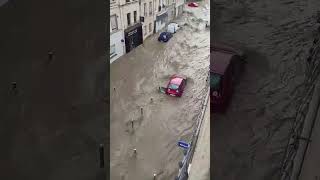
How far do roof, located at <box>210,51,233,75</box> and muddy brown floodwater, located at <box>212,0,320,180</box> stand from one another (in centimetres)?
7

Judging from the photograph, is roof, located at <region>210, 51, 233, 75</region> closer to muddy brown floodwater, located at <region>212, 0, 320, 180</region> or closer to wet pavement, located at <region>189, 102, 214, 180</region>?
muddy brown floodwater, located at <region>212, 0, 320, 180</region>

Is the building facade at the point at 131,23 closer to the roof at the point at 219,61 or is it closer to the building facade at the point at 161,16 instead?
the building facade at the point at 161,16

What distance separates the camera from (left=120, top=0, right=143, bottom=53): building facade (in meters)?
4.09

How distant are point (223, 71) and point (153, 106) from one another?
6.67 ft

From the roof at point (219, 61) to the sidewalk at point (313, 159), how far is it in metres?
0.64

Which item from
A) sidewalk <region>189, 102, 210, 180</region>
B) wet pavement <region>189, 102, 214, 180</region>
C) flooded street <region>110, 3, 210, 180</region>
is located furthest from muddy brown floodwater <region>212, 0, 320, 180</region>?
flooded street <region>110, 3, 210, 180</region>

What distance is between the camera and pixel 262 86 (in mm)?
1512

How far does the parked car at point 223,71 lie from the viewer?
151 cm

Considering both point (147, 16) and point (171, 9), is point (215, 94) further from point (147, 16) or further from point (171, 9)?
point (171, 9)

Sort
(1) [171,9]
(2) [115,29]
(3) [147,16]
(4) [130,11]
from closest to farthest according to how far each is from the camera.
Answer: (2) [115,29] → (4) [130,11] → (3) [147,16] → (1) [171,9]
